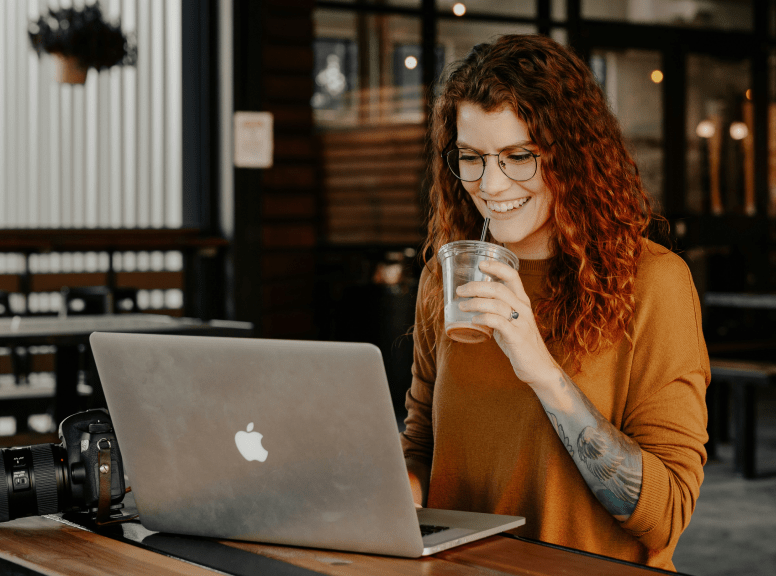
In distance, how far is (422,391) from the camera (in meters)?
1.57

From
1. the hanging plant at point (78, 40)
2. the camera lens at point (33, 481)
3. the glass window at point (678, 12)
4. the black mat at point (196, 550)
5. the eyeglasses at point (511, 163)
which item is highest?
the glass window at point (678, 12)

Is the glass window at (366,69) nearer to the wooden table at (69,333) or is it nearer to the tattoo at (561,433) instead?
the wooden table at (69,333)

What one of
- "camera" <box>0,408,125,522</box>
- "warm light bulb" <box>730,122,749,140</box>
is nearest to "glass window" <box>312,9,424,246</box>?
"warm light bulb" <box>730,122,749,140</box>

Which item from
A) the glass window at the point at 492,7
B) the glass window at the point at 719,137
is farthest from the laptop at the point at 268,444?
the glass window at the point at 719,137

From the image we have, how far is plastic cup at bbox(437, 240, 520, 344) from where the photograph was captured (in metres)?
1.13

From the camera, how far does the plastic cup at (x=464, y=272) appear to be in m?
1.13

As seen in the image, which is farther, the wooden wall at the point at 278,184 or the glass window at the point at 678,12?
the glass window at the point at 678,12

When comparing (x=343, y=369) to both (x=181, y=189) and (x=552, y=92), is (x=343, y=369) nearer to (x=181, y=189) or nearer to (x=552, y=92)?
(x=552, y=92)

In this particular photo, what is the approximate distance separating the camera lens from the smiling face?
695mm

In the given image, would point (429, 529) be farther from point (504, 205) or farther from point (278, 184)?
point (278, 184)

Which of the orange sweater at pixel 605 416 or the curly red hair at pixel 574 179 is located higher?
the curly red hair at pixel 574 179

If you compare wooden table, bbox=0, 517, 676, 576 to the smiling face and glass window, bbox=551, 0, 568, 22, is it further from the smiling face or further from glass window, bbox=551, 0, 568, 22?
A: glass window, bbox=551, 0, 568, 22

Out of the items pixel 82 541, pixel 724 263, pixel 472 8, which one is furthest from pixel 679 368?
pixel 724 263

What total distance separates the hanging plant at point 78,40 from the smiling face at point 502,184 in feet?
11.9
